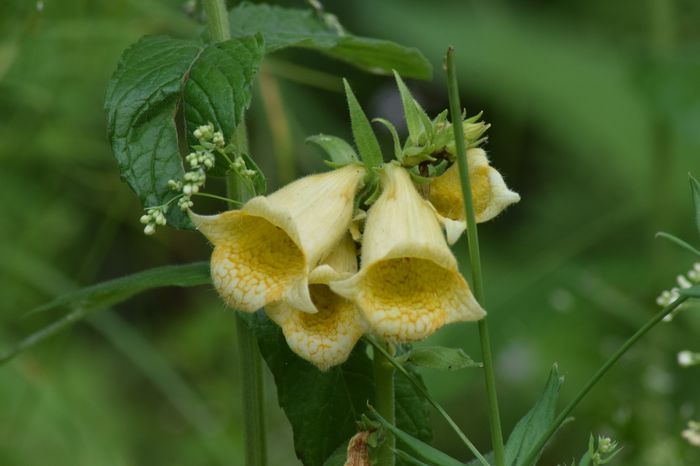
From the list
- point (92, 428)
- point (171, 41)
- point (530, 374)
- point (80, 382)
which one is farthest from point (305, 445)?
point (530, 374)

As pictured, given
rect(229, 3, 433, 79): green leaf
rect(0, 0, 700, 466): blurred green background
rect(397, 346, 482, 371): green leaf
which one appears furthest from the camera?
rect(0, 0, 700, 466): blurred green background

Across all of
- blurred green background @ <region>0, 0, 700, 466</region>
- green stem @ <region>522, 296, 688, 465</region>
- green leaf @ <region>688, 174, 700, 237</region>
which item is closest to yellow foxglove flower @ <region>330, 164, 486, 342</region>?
green stem @ <region>522, 296, 688, 465</region>

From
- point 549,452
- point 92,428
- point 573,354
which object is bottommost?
point 549,452

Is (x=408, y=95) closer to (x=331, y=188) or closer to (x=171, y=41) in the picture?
(x=331, y=188)

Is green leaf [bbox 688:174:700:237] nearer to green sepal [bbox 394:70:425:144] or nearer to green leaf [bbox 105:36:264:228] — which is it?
green sepal [bbox 394:70:425:144]

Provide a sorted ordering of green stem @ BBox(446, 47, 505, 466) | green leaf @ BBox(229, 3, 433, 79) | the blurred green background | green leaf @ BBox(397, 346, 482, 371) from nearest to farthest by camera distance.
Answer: green stem @ BBox(446, 47, 505, 466)
green leaf @ BBox(397, 346, 482, 371)
green leaf @ BBox(229, 3, 433, 79)
the blurred green background

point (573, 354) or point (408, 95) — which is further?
point (573, 354)

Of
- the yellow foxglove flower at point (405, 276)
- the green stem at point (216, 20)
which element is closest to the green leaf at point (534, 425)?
the yellow foxglove flower at point (405, 276)
